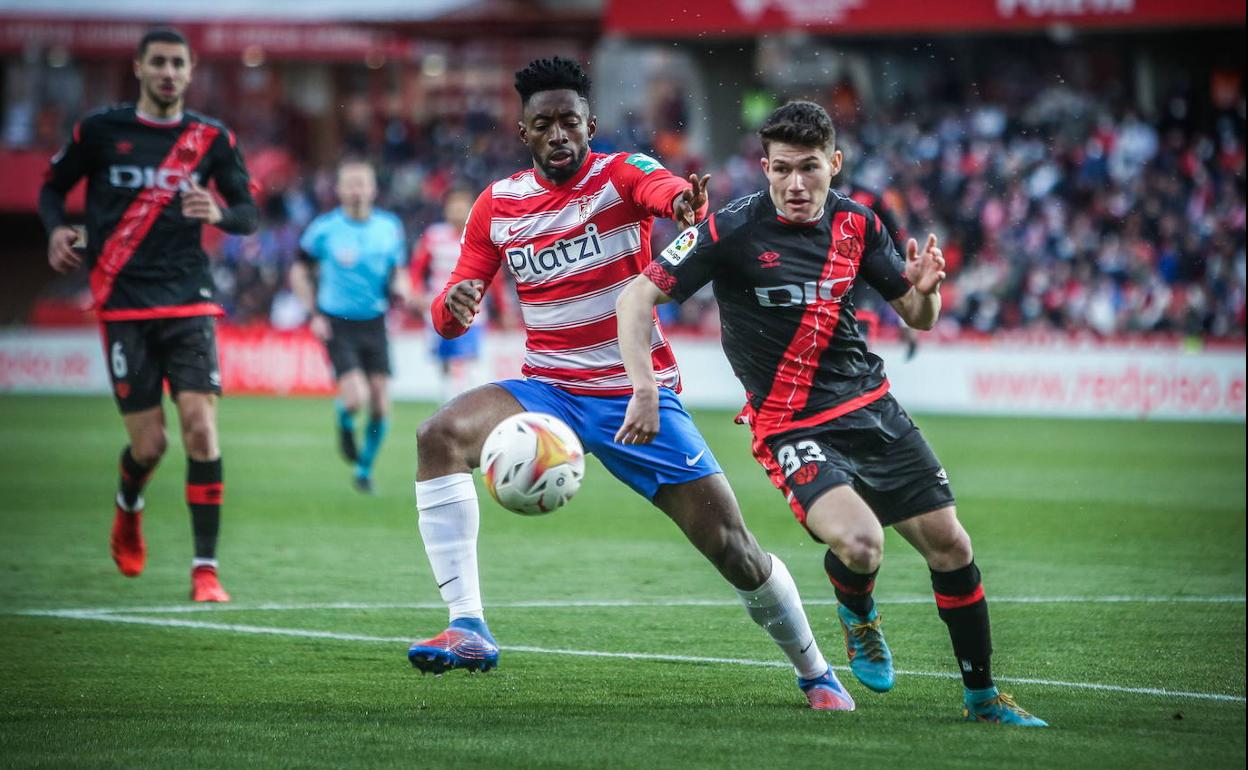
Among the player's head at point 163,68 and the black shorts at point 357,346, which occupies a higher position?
the player's head at point 163,68

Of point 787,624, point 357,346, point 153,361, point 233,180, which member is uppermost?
point 233,180

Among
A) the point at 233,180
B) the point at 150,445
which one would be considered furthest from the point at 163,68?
the point at 150,445

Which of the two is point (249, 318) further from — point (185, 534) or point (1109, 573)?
point (1109, 573)

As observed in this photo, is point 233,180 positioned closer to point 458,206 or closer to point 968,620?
point 968,620

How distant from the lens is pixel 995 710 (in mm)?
5570

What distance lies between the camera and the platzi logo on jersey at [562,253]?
6.21 metres

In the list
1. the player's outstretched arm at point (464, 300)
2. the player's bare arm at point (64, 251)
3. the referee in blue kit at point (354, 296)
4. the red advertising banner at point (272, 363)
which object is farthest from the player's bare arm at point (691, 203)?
the red advertising banner at point (272, 363)

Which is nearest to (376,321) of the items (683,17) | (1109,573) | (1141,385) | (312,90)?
(1109,573)

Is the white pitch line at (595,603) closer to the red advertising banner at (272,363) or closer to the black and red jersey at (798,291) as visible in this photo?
the black and red jersey at (798,291)

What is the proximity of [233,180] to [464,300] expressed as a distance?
2976mm

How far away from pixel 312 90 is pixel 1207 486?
1386 inches

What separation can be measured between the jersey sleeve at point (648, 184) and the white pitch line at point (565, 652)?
1899 millimetres

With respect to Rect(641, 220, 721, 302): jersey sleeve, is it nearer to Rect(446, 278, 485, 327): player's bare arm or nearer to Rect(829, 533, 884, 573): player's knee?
Rect(446, 278, 485, 327): player's bare arm

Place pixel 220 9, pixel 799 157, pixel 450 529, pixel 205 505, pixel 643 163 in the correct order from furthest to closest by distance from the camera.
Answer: pixel 220 9 → pixel 205 505 → pixel 643 163 → pixel 450 529 → pixel 799 157
